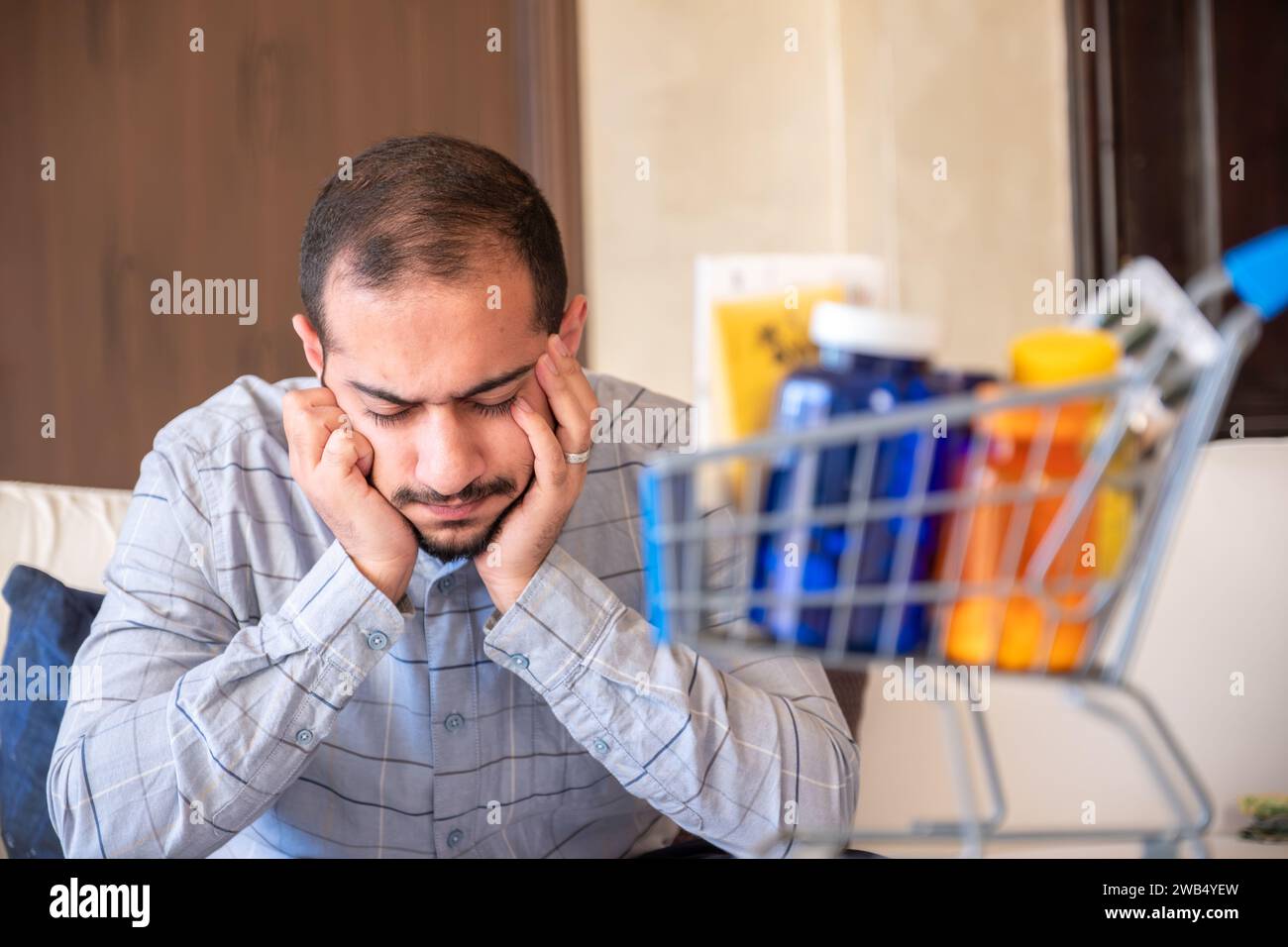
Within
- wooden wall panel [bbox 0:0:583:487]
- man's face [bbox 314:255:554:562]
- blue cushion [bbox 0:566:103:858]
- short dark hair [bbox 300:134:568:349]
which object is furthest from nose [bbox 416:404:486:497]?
wooden wall panel [bbox 0:0:583:487]

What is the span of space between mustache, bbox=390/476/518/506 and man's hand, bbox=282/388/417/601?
1 cm

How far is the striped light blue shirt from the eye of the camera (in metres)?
0.91

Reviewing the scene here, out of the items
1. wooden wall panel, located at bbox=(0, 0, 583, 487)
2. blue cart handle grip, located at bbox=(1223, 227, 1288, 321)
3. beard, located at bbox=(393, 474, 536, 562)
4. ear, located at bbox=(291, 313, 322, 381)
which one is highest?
wooden wall panel, located at bbox=(0, 0, 583, 487)

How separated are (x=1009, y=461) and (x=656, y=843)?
2.74ft

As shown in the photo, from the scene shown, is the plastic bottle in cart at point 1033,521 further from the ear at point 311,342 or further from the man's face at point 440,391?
the ear at point 311,342

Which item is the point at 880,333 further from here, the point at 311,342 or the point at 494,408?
the point at 311,342

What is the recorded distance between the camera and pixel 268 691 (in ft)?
3.01

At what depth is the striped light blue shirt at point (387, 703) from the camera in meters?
0.91

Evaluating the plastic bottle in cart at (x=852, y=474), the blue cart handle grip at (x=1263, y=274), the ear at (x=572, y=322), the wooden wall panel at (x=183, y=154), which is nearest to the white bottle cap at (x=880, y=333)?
the plastic bottle in cart at (x=852, y=474)

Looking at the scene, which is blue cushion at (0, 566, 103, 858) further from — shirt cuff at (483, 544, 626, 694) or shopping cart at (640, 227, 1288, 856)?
shopping cart at (640, 227, 1288, 856)

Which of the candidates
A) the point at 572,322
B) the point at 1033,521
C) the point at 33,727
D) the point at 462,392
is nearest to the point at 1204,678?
the point at 572,322

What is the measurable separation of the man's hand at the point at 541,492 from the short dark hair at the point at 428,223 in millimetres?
68
